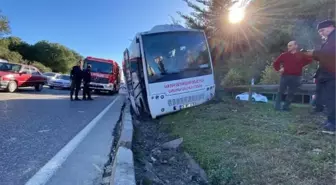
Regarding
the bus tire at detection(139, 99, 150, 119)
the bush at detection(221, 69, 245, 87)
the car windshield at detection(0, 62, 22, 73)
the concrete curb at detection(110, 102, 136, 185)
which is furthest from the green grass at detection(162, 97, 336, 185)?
the car windshield at detection(0, 62, 22, 73)

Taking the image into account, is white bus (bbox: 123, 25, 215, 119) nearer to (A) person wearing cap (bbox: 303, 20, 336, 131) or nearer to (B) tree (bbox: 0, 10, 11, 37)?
(A) person wearing cap (bbox: 303, 20, 336, 131)

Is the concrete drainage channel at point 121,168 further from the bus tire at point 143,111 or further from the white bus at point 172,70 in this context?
the bus tire at point 143,111

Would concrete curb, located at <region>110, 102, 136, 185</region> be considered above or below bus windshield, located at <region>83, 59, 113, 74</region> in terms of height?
below

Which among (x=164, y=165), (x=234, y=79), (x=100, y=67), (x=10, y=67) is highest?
(x=10, y=67)

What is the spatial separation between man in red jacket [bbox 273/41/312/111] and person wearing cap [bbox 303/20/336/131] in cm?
199

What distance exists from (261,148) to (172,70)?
5.02 meters

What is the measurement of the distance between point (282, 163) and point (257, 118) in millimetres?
3158

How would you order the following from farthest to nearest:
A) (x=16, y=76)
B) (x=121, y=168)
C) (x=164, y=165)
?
(x=16, y=76)
(x=164, y=165)
(x=121, y=168)

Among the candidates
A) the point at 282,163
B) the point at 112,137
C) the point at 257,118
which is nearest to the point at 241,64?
the point at 257,118

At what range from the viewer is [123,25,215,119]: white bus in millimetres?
8461

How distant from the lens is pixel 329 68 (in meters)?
5.34

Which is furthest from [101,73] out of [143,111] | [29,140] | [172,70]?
[29,140]

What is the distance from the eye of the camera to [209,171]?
3.73 meters

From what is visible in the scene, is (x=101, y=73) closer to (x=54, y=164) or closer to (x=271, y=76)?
(x=271, y=76)
